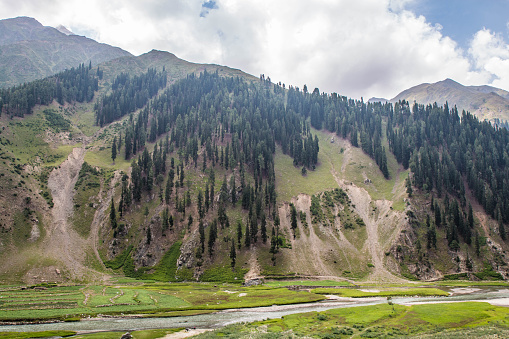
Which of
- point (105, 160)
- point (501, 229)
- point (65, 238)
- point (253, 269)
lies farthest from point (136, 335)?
point (105, 160)

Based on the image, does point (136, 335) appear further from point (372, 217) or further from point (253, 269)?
point (372, 217)

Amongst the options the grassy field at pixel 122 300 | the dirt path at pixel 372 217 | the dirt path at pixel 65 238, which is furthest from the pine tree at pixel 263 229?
the dirt path at pixel 65 238

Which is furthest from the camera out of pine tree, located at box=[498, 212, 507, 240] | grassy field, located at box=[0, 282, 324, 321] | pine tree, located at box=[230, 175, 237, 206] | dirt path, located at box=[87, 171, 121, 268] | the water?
pine tree, located at box=[230, 175, 237, 206]

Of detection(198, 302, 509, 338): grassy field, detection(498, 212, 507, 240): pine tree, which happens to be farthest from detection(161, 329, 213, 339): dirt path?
detection(498, 212, 507, 240): pine tree

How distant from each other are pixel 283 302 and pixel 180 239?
69.9m

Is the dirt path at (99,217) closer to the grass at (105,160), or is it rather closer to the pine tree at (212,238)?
the grass at (105,160)

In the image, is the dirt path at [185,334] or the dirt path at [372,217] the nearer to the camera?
the dirt path at [185,334]

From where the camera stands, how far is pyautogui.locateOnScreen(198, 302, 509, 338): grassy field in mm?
38344

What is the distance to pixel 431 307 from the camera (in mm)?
53969

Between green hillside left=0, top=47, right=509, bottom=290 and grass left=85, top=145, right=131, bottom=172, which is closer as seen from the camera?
green hillside left=0, top=47, right=509, bottom=290

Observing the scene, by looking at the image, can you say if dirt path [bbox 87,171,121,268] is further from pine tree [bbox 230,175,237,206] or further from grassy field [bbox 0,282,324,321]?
pine tree [bbox 230,175,237,206]

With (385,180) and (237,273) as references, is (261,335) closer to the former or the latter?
(237,273)

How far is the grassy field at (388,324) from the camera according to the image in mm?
38344

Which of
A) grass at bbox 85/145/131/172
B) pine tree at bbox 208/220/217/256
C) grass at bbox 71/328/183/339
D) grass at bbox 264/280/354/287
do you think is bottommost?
grass at bbox 264/280/354/287
